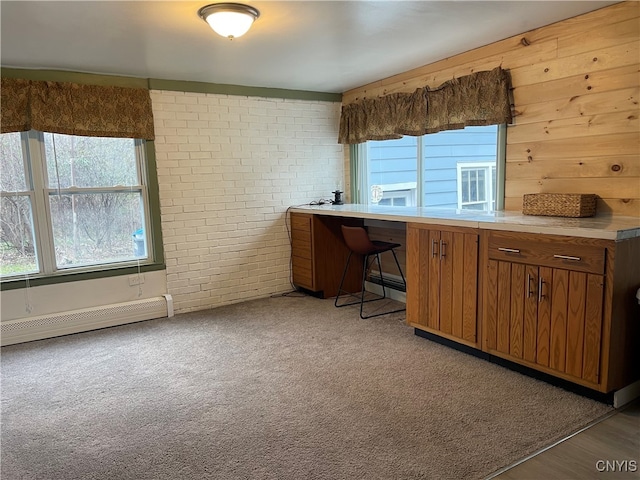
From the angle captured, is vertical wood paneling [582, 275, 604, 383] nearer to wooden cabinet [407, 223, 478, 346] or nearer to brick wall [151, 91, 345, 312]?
wooden cabinet [407, 223, 478, 346]

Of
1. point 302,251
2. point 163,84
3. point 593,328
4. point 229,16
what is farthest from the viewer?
point 302,251

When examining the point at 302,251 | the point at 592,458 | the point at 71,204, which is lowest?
the point at 592,458

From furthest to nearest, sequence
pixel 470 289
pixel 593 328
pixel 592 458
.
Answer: pixel 470 289, pixel 593 328, pixel 592 458

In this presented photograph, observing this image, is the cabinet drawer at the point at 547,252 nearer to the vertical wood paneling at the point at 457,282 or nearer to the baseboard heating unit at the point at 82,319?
the vertical wood paneling at the point at 457,282

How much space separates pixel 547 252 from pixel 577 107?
3.59 feet

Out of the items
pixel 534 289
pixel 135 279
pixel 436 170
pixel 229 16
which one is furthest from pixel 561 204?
pixel 135 279

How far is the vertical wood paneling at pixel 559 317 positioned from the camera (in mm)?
2490

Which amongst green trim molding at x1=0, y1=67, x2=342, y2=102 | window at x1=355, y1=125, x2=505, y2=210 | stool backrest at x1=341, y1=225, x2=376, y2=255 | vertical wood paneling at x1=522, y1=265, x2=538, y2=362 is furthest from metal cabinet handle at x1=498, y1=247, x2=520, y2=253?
green trim molding at x1=0, y1=67, x2=342, y2=102

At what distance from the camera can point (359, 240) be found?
3.93 meters

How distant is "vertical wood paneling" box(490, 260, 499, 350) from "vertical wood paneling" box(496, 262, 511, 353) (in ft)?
0.08

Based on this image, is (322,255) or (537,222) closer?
(537,222)

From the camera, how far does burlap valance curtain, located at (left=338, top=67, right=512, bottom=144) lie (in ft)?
11.2

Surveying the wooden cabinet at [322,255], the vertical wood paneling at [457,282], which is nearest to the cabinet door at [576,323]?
the vertical wood paneling at [457,282]

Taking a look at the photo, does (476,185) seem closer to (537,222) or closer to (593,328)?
(537,222)
